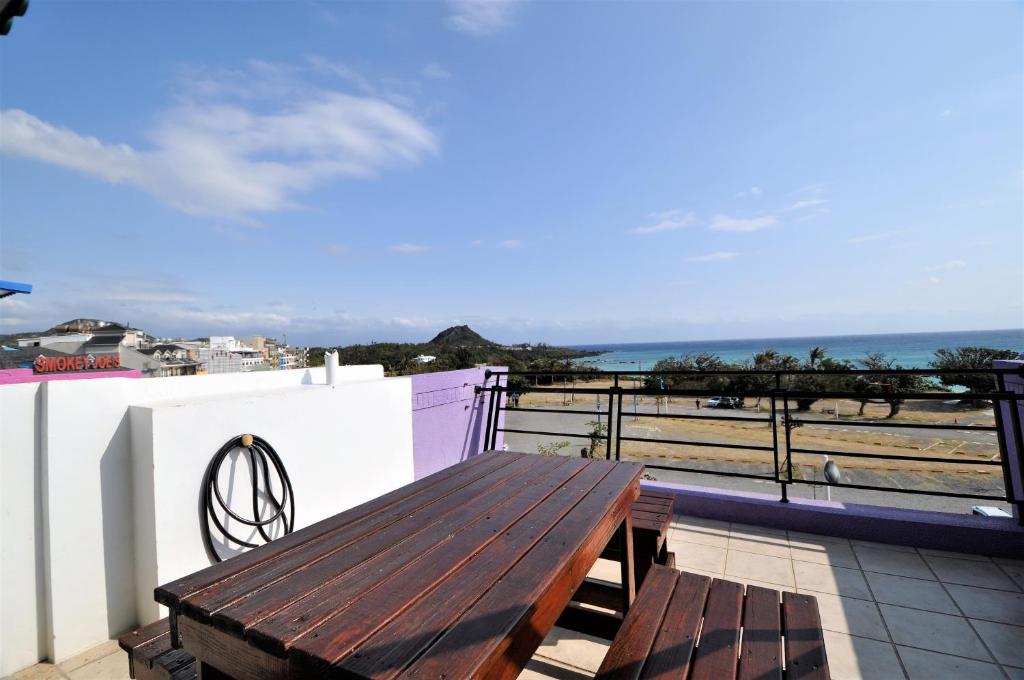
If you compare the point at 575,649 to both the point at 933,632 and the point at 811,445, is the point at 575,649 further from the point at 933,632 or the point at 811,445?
the point at 811,445

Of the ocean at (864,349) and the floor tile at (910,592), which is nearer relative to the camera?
the floor tile at (910,592)

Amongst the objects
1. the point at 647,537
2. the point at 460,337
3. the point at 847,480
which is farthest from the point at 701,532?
the point at 460,337

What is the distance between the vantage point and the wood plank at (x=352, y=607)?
2.26ft

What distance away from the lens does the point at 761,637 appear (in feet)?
3.66

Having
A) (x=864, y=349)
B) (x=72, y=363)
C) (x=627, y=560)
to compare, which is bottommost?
(x=864, y=349)

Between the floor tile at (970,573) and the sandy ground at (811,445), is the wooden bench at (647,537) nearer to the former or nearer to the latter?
the floor tile at (970,573)

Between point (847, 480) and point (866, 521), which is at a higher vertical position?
point (866, 521)

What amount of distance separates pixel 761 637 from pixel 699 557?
159 centimetres

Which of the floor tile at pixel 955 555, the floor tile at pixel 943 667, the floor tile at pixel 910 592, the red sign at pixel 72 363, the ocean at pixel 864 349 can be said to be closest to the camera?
the floor tile at pixel 943 667

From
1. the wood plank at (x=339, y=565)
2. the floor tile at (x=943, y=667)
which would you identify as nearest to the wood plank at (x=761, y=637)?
the wood plank at (x=339, y=565)

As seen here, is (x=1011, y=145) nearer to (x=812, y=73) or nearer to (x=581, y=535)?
(x=812, y=73)

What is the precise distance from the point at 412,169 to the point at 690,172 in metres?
5.88

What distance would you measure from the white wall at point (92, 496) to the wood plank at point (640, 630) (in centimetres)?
205

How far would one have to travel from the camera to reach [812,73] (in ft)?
17.9
